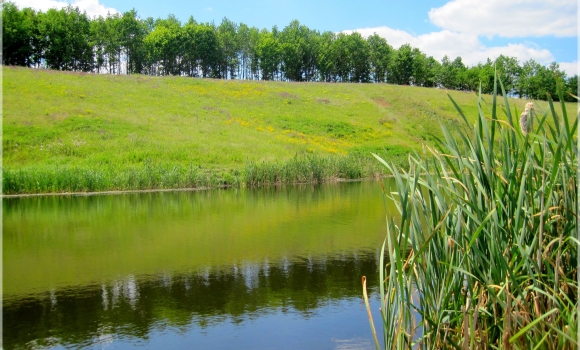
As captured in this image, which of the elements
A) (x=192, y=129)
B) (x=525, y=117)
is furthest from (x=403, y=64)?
(x=525, y=117)

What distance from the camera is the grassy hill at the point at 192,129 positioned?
82.1 feet

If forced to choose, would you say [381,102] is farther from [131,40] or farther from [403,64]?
[131,40]

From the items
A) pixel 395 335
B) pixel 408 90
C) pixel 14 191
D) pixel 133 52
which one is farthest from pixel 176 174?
pixel 133 52

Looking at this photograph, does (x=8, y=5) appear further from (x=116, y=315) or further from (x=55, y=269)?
(x=116, y=315)

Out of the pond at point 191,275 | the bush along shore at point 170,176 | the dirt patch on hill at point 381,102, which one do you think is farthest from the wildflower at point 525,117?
the dirt patch on hill at point 381,102

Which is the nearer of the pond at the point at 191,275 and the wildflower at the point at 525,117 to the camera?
the wildflower at the point at 525,117

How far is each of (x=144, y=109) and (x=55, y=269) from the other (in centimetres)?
2980

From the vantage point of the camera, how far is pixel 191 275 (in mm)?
9688

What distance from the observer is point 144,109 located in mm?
38844

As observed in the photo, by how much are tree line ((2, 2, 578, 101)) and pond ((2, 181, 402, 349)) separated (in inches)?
1710

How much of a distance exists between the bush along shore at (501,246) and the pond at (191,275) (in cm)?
60

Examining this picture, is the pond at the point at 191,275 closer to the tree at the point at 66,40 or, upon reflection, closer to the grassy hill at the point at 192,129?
the grassy hill at the point at 192,129

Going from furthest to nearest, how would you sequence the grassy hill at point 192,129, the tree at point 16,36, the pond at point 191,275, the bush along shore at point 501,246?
the tree at point 16,36 → the grassy hill at point 192,129 → the pond at point 191,275 → the bush along shore at point 501,246

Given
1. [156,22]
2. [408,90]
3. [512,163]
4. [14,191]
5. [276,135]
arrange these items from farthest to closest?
[156,22], [408,90], [276,135], [14,191], [512,163]
